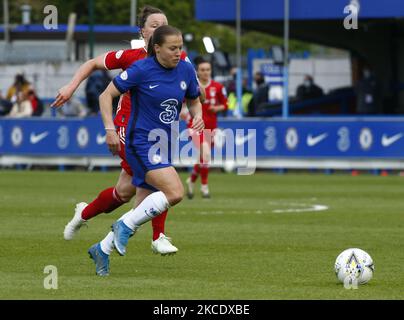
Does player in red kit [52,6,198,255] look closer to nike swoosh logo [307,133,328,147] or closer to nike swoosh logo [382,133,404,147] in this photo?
nike swoosh logo [382,133,404,147]

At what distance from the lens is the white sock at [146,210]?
1111cm

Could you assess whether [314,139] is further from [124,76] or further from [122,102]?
[124,76]

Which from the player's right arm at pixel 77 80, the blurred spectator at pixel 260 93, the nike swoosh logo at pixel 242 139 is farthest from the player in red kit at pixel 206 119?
the blurred spectator at pixel 260 93

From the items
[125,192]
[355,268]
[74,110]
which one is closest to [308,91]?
[74,110]

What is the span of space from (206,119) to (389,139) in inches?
306

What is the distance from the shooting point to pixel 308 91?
42.0 metres

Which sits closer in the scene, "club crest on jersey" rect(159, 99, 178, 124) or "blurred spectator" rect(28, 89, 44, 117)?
"club crest on jersey" rect(159, 99, 178, 124)

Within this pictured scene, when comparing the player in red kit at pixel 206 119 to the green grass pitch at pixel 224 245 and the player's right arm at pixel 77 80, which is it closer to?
the green grass pitch at pixel 224 245

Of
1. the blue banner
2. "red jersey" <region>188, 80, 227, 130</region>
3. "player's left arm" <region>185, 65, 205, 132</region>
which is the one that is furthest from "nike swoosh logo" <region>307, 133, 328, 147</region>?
"player's left arm" <region>185, 65, 205, 132</region>

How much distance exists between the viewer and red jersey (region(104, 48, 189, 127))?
12438 mm

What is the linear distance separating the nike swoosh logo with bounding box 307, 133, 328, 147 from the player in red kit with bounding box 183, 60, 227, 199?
23.6 feet

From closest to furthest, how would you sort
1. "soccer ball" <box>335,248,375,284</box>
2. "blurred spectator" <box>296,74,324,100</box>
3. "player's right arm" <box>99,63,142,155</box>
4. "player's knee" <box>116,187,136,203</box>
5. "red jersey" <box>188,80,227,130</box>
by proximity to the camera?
"soccer ball" <box>335,248,375,284</box>, "player's right arm" <box>99,63,142,155</box>, "player's knee" <box>116,187,136,203</box>, "red jersey" <box>188,80,227,130</box>, "blurred spectator" <box>296,74,324,100</box>

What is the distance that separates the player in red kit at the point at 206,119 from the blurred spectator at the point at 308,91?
58.7 feet

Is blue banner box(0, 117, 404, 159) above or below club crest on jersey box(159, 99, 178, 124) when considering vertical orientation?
below
